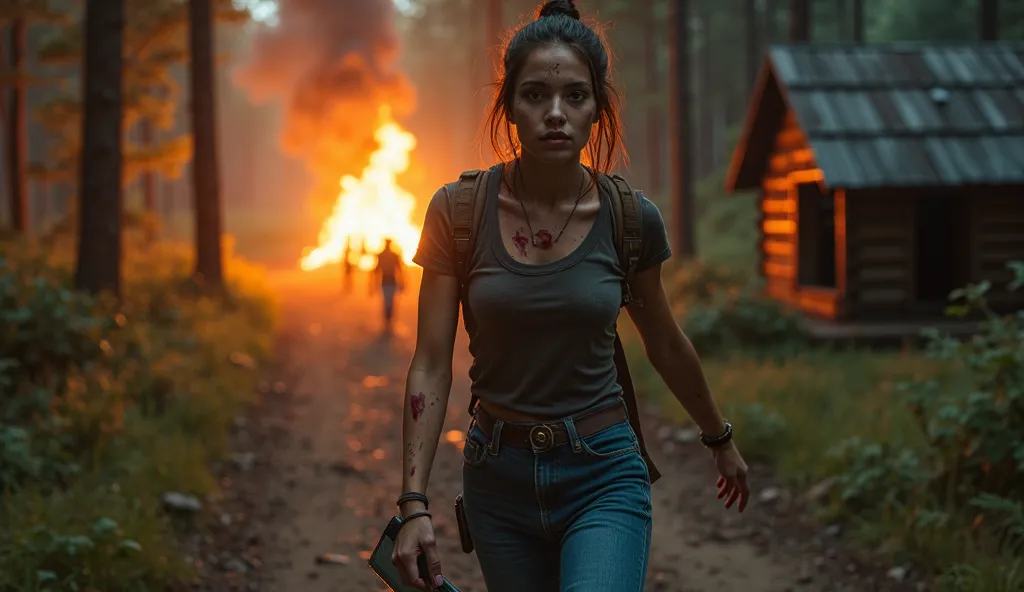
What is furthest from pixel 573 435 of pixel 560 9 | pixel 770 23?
pixel 770 23

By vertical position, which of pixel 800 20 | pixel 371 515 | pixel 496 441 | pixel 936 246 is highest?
pixel 800 20

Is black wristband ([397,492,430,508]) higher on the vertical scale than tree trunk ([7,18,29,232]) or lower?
lower

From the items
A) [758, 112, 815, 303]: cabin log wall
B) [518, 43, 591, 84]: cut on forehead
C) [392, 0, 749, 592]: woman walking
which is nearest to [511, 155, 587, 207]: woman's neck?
[392, 0, 749, 592]: woman walking

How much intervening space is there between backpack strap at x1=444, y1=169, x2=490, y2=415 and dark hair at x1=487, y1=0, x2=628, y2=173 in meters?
0.19

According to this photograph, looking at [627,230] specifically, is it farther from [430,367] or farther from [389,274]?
[389,274]

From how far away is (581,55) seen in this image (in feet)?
9.16

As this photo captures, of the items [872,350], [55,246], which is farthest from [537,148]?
[55,246]

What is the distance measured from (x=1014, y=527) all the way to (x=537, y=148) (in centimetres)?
402

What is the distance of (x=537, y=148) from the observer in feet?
9.01

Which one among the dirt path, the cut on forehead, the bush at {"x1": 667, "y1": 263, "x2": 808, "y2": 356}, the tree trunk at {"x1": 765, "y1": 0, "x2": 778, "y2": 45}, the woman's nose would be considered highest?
the tree trunk at {"x1": 765, "y1": 0, "x2": 778, "y2": 45}

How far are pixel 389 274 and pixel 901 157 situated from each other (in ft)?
26.9

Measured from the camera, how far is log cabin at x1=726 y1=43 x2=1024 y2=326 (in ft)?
43.7

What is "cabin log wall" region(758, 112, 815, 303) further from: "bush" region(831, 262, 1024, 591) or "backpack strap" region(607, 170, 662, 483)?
"backpack strap" region(607, 170, 662, 483)

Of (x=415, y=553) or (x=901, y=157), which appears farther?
(x=901, y=157)
